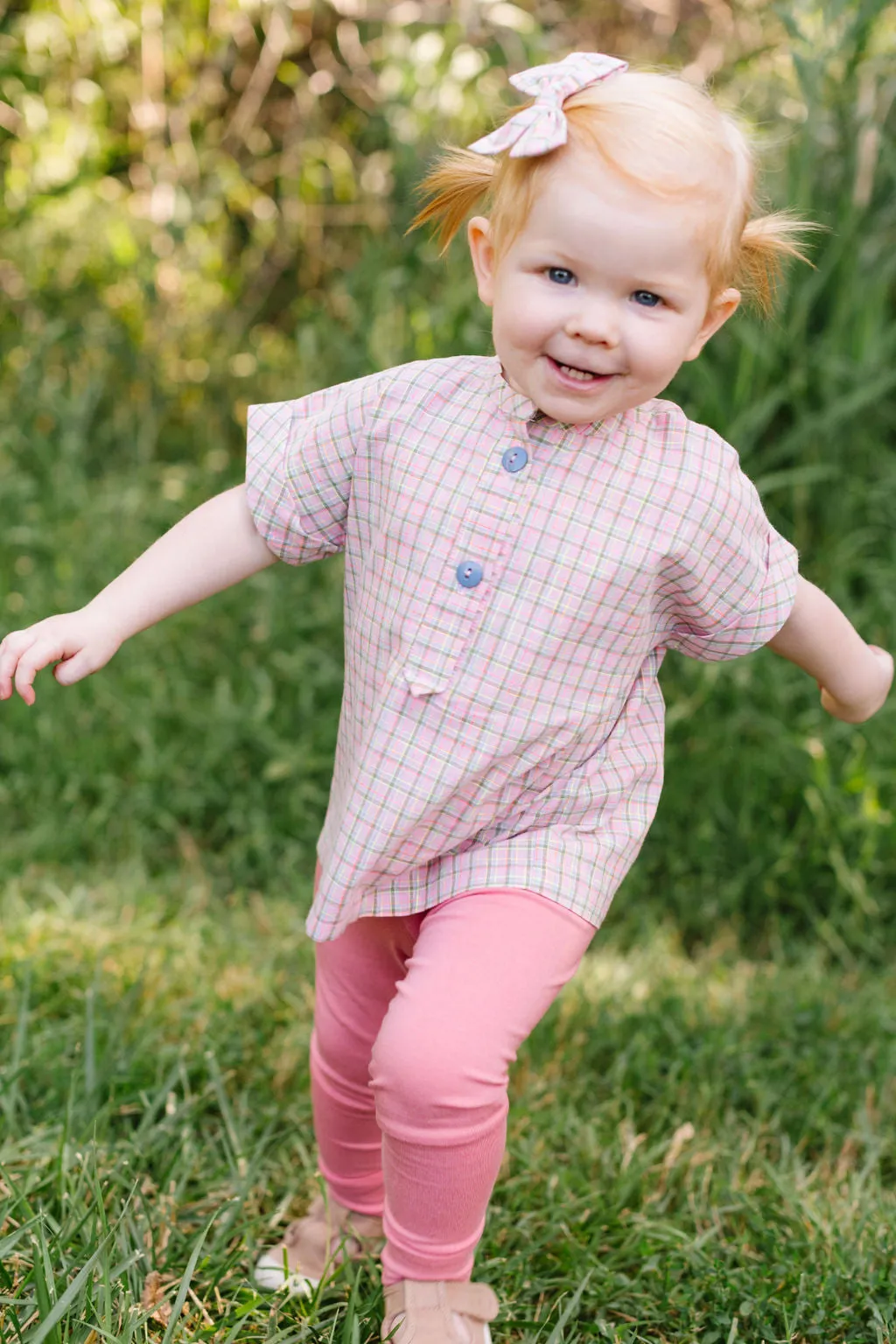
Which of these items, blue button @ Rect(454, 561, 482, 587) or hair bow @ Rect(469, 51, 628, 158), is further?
blue button @ Rect(454, 561, 482, 587)

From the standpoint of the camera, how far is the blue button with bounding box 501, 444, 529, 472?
1464 mm

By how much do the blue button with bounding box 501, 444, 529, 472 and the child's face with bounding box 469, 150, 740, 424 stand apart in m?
0.06

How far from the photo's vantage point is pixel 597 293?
53.0 inches

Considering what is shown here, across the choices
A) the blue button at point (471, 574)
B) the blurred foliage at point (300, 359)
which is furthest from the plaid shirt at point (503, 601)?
the blurred foliage at point (300, 359)

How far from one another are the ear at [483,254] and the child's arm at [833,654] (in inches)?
18.1

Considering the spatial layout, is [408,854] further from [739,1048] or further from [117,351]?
[117,351]

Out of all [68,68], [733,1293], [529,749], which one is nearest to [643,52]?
[68,68]

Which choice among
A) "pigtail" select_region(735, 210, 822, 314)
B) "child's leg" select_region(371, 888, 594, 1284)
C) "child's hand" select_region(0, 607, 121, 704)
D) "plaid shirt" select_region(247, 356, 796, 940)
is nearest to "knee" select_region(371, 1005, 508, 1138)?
"child's leg" select_region(371, 888, 594, 1284)

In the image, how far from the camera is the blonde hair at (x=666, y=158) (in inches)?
51.8

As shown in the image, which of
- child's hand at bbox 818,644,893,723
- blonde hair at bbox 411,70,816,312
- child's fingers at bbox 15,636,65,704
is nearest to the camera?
blonde hair at bbox 411,70,816,312

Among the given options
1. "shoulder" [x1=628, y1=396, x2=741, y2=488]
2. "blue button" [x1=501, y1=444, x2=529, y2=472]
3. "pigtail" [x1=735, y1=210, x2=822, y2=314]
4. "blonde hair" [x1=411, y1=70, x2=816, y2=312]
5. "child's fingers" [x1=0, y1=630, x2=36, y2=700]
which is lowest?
"child's fingers" [x1=0, y1=630, x2=36, y2=700]

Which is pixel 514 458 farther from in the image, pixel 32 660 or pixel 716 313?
pixel 32 660

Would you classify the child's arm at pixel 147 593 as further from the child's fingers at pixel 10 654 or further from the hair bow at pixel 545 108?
the hair bow at pixel 545 108

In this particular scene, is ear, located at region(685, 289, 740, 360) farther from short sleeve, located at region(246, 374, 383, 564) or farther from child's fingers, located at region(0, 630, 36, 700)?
child's fingers, located at region(0, 630, 36, 700)
